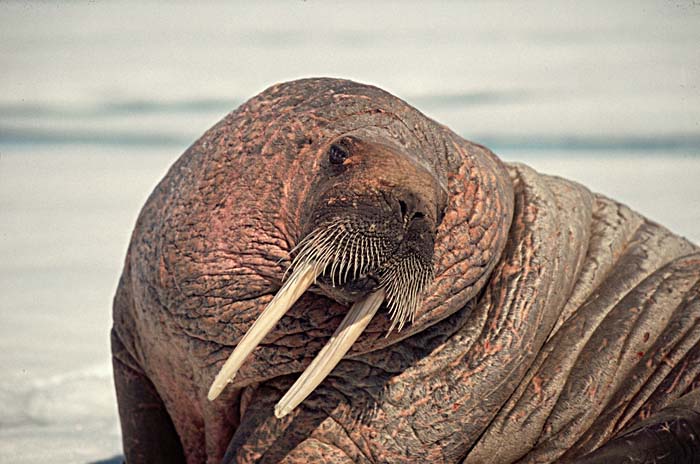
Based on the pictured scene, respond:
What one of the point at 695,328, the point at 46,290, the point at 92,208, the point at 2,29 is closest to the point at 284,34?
the point at 2,29

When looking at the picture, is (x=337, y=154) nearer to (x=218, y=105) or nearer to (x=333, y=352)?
(x=333, y=352)

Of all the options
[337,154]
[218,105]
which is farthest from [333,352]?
[218,105]

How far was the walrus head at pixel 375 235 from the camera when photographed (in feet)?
8.92

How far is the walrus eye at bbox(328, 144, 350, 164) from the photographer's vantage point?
2.91 meters

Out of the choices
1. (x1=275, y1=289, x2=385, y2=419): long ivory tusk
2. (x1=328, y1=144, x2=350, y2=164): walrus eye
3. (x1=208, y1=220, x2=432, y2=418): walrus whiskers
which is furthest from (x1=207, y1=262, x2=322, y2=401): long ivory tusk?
(x1=328, y1=144, x2=350, y2=164): walrus eye

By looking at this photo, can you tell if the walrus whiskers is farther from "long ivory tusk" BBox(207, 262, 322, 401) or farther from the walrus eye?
the walrus eye

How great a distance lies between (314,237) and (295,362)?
0.55 meters

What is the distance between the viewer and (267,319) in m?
2.67

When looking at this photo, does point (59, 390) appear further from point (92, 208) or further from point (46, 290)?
point (92, 208)

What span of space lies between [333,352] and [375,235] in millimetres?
331

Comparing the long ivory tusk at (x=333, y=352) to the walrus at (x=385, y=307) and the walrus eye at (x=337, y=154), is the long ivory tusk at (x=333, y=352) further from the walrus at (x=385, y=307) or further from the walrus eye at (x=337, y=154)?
the walrus eye at (x=337, y=154)

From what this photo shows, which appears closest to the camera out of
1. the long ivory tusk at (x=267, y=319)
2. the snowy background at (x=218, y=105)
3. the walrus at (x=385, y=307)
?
the long ivory tusk at (x=267, y=319)

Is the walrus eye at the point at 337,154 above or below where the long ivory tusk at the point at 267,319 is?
above

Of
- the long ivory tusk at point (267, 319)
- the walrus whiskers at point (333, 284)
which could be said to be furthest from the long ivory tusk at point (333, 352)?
the long ivory tusk at point (267, 319)
